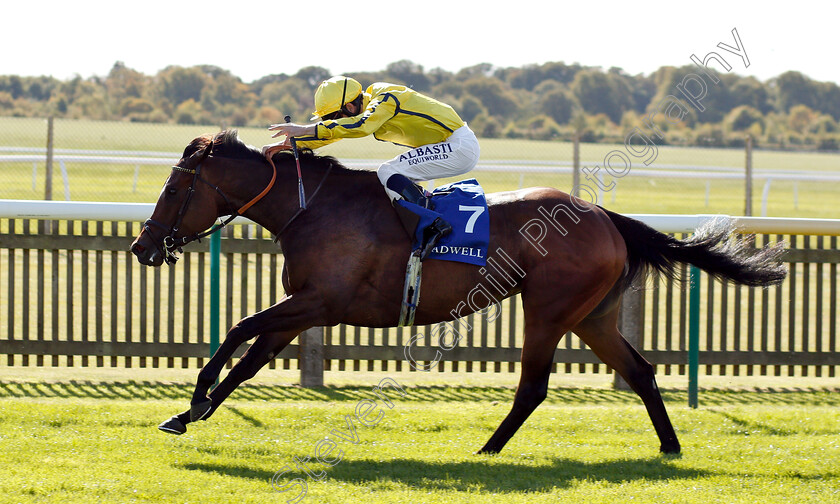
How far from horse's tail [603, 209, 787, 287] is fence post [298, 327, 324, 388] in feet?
8.26

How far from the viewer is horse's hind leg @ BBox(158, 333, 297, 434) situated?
5059 mm

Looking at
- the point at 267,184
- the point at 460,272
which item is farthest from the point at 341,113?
the point at 460,272

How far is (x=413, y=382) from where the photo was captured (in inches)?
296

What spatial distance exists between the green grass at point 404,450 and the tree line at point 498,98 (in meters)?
39.7

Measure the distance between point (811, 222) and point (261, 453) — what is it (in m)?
4.50

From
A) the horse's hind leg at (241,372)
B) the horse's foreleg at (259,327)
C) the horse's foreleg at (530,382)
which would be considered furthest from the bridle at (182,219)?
the horse's foreleg at (530,382)

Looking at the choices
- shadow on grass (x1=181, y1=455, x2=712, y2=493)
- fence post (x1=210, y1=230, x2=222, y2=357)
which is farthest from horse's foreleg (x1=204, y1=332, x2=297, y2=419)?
fence post (x1=210, y1=230, x2=222, y2=357)

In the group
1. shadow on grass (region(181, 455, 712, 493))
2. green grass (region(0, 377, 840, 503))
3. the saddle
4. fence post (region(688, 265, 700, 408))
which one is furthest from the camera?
fence post (region(688, 265, 700, 408))

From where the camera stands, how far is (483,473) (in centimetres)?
493

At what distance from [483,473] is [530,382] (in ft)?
2.24

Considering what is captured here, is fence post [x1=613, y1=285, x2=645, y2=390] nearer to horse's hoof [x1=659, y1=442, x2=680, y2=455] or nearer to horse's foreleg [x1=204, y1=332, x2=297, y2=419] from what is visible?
horse's hoof [x1=659, y1=442, x2=680, y2=455]

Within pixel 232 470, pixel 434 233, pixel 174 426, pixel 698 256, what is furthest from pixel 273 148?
pixel 698 256

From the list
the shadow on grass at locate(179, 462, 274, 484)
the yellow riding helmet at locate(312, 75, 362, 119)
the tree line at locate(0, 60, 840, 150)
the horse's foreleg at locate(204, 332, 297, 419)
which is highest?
the tree line at locate(0, 60, 840, 150)

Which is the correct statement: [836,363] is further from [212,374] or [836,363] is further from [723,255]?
[212,374]
